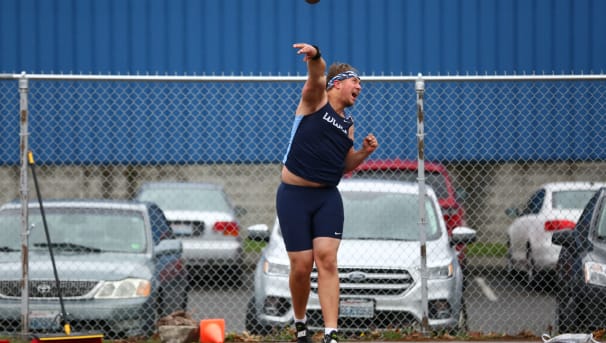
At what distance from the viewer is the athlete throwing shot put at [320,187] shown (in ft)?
22.8

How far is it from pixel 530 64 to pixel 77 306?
11.1 m

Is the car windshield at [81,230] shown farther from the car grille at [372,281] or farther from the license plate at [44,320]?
the car grille at [372,281]

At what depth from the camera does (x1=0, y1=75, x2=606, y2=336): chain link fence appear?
1322 cm

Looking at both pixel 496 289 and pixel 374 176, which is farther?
pixel 496 289

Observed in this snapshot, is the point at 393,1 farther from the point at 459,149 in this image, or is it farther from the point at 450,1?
the point at 459,149

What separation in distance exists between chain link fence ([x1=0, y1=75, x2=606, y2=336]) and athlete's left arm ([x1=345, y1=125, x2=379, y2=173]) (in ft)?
14.3

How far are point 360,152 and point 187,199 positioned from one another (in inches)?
346

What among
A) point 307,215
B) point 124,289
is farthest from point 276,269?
point 307,215

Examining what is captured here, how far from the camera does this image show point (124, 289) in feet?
30.2

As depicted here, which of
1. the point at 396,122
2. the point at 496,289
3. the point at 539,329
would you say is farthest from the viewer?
the point at 396,122

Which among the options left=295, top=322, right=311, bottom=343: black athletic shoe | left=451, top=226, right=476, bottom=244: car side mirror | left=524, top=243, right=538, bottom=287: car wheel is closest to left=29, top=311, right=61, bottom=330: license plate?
left=295, top=322, right=311, bottom=343: black athletic shoe

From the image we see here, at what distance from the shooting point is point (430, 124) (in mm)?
15914

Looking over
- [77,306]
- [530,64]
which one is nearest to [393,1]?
[530,64]

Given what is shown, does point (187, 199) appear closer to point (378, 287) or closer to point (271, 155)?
point (271, 155)
